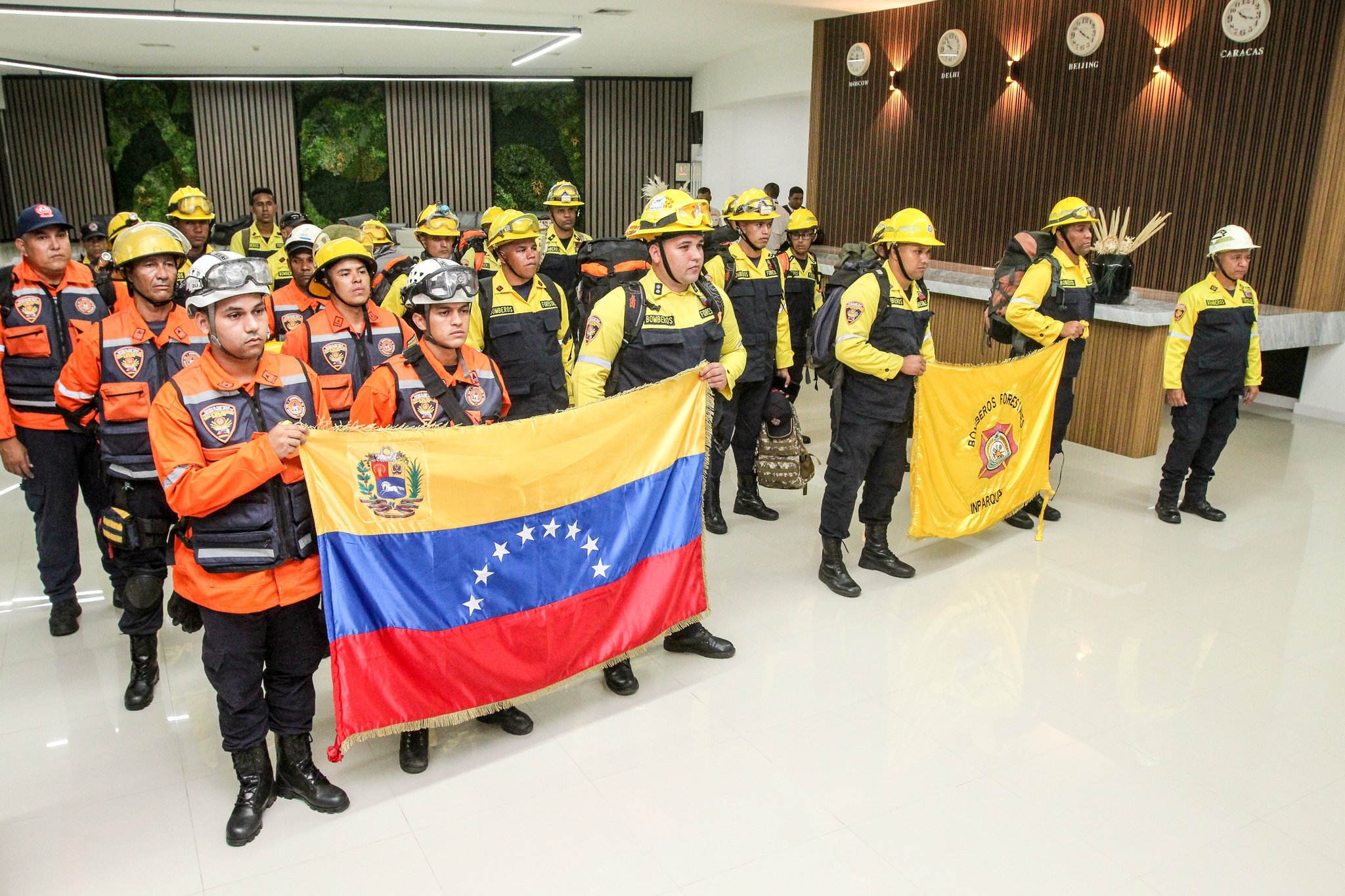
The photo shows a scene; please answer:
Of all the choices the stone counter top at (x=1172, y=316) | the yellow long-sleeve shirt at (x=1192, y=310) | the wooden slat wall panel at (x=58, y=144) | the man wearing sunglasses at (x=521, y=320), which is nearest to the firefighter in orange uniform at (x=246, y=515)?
the man wearing sunglasses at (x=521, y=320)

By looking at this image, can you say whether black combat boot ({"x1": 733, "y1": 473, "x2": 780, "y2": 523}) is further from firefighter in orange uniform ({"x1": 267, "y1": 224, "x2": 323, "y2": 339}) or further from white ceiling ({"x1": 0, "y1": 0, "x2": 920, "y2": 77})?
white ceiling ({"x1": 0, "y1": 0, "x2": 920, "y2": 77})

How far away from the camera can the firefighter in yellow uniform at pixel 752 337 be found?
5211 mm

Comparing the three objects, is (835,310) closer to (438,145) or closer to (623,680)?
(623,680)

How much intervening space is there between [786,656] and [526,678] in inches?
46.1

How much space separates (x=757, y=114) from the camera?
15852mm

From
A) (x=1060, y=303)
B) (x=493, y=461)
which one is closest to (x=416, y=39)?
(x=1060, y=303)

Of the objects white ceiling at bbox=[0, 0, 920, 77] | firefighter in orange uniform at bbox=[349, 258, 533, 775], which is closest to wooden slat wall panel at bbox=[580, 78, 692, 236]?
white ceiling at bbox=[0, 0, 920, 77]

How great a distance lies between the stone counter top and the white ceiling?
4303 millimetres

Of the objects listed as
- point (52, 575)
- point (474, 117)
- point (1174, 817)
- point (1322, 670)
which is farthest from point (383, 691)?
point (474, 117)

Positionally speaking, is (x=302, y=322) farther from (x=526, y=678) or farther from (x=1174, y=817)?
(x=1174, y=817)

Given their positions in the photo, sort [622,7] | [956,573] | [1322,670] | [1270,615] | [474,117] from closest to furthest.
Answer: [1322,670]
[1270,615]
[956,573]
[622,7]
[474,117]

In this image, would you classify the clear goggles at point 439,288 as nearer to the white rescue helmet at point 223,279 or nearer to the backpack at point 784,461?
the white rescue helmet at point 223,279

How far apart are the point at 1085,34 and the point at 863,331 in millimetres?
6656

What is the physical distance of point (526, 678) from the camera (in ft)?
10.3
